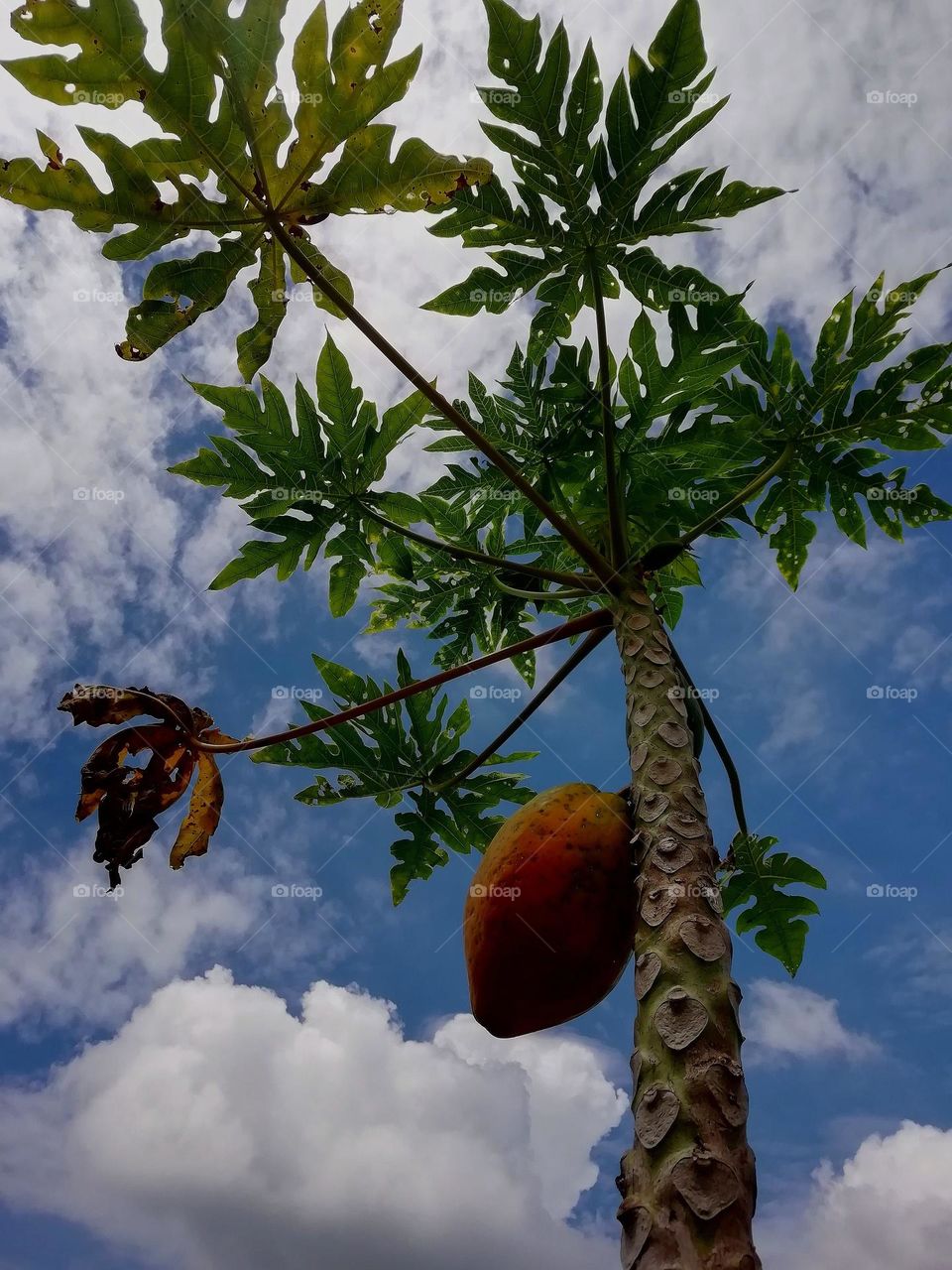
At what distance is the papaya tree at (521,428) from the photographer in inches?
74.0

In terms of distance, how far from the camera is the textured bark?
1.21m

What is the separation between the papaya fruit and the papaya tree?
0.19ft

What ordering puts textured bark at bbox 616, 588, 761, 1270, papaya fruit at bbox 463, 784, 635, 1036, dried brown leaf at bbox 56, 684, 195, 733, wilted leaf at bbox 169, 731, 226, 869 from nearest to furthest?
textured bark at bbox 616, 588, 761, 1270 → papaya fruit at bbox 463, 784, 635, 1036 → dried brown leaf at bbox 56, 684, 195, 733 → wilted leaf at bbox 169, 731, 226, 869

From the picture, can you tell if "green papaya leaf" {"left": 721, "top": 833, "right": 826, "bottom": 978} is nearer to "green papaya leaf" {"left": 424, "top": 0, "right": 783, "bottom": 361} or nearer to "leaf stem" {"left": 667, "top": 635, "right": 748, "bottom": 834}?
"leaf stem" {"left": 667, "top": 635, "right": 748, "bottom": 834}

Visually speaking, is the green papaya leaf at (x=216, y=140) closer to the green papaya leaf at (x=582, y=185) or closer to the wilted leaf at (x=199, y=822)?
the green papaya leaf at (x=582, y=185)

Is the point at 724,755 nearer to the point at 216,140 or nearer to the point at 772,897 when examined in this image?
the point at 772,897

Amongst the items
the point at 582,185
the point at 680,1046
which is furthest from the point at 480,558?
the point at 680,1046

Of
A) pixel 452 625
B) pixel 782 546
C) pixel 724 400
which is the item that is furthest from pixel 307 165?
pixel 782 546

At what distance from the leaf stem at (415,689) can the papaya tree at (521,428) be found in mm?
12

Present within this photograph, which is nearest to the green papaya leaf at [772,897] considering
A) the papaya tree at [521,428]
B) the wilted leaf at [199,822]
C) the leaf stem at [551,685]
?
the papaya tree at [521,428]

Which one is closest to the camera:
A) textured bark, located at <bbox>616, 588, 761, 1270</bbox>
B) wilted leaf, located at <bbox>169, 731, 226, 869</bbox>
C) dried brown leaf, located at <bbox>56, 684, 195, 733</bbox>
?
textured bark, located at <bbox>616, 588, 761, 1270</bbox>

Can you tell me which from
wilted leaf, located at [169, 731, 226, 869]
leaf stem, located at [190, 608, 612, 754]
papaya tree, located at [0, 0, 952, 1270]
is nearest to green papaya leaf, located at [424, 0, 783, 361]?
papaya tree, located at [0, 0, 952, 1270]

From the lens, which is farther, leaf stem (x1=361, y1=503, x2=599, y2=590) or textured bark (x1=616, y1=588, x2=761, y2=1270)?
leaf stem (x1=361, y1=503, x2=599, y2=590)

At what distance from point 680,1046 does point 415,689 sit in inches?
58.1
